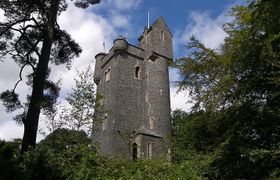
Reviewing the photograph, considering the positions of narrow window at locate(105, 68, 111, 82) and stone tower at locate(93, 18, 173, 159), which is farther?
narrow window at locate(105, 68, 111, 82)

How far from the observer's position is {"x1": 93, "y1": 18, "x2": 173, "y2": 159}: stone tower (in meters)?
25.4

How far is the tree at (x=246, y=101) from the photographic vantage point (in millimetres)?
10430

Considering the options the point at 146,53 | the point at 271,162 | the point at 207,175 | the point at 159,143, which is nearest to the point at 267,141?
the point at 271,162

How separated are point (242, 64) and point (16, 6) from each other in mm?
8081

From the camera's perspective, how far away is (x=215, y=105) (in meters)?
11.9

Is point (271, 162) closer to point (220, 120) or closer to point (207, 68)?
point (220, 120)

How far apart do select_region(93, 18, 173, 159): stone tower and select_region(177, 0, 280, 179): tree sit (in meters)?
12.5

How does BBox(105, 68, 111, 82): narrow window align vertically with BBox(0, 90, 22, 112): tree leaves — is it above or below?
above

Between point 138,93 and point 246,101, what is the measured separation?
58.3 feet

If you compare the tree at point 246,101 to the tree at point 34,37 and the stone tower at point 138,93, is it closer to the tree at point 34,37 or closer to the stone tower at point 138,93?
the tree at point 34,37

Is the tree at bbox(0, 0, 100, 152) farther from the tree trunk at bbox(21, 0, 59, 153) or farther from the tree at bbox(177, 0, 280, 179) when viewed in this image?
the tree at bbox(177, 0, 280, 179)

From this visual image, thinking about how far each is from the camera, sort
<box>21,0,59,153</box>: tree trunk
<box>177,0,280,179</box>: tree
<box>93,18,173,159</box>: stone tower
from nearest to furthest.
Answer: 1. <box>21,0,59,153</box>: tree trunk
2. <box>177,0,280,179</box>: tree
3. <box>93,18,173,159</box>: stone tower

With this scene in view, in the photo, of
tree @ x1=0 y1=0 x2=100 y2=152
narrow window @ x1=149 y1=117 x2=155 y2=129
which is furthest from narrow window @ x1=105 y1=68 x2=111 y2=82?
tree @ x1=0 y1=0 x2=100 y2=152

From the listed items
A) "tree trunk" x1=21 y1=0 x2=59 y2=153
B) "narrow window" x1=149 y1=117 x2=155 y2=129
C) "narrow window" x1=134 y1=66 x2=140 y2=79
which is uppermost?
"narrow window" x1=134 y1=66 x2=140 y2=79
